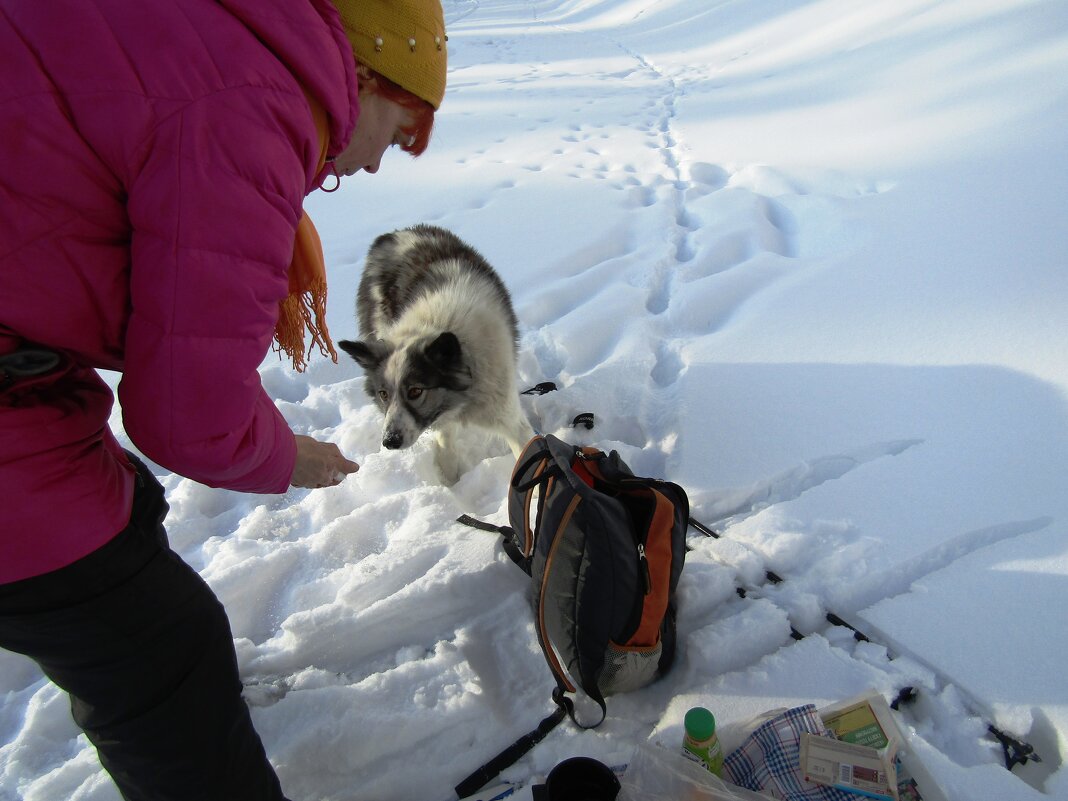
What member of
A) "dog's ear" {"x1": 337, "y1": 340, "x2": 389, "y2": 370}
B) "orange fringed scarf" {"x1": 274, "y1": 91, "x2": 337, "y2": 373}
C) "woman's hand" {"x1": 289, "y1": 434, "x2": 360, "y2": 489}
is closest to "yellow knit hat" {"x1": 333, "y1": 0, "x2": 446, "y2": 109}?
"orange fringed scarf" {"x1": 274, "y1": 91, "x2": 337, "y2": 373}

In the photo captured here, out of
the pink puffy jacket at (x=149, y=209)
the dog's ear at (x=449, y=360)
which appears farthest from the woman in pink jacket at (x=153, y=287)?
the dog's ear at (x=449, y=360)

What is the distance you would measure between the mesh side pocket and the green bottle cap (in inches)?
10.0

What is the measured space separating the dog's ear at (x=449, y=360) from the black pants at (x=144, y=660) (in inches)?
58.1

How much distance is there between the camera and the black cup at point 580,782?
132cm

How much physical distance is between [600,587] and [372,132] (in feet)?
3.85

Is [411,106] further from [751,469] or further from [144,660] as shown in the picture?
[751,469]

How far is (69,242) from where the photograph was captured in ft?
2.54

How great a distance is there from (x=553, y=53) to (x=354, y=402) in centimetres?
1267

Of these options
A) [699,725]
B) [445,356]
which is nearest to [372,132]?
[699,725]

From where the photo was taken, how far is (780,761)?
1.36 metres

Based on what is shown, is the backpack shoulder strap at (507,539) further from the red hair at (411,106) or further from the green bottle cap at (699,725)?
the red hair at (411,106)

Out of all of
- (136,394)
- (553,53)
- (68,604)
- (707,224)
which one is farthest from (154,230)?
(553,53)

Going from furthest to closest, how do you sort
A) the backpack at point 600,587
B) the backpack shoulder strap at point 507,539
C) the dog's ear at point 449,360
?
the dog's ear at point 449,360
the backpack shoulder strap at point 507,539
the backpack at point 600,587

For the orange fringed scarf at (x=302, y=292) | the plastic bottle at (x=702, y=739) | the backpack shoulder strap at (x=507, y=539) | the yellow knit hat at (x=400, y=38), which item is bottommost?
the backpack shoulder strap at (x=507, y=539)
